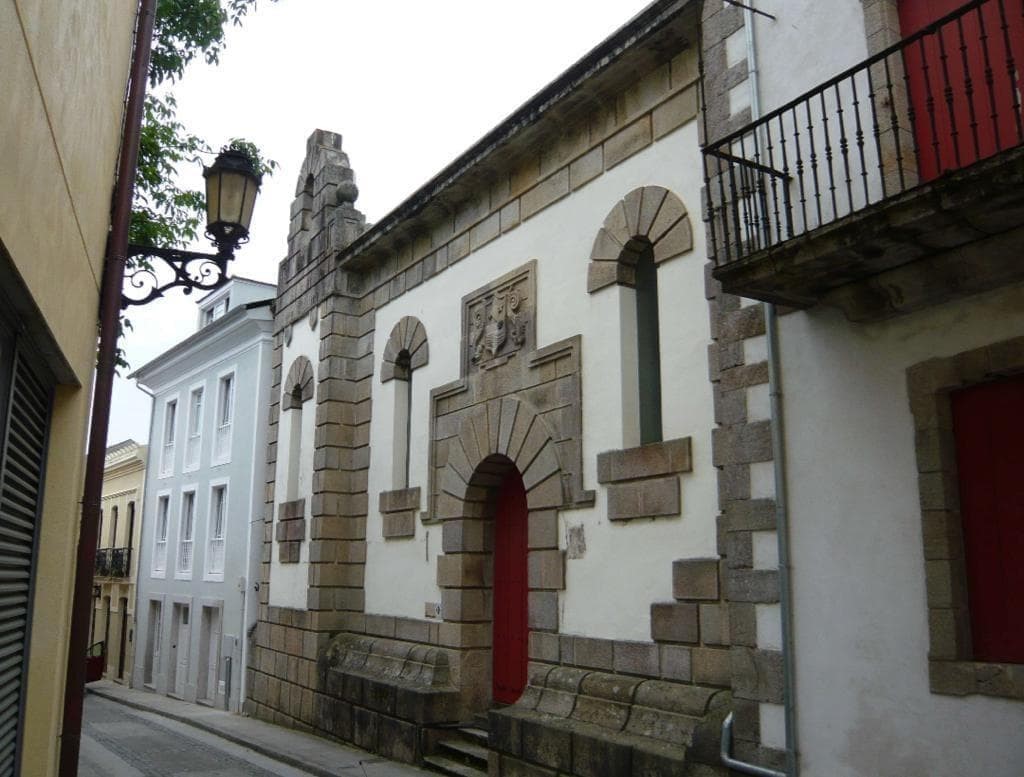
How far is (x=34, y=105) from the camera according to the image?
3439 mm

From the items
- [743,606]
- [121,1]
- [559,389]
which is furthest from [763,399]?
[121,1]

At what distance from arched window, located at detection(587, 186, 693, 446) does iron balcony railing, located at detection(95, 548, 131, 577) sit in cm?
2020

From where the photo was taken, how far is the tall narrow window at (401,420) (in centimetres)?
1171

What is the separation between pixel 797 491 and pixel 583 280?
3378 millimetres

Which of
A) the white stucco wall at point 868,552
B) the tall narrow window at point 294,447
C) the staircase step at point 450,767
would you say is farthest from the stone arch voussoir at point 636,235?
the tall narrow window at point 294,447

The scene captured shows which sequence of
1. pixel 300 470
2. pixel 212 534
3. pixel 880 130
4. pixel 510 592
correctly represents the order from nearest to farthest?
1. pixel 880 130
2. pixel 510 592
3. pixel 300 470
4. pixel 212 534

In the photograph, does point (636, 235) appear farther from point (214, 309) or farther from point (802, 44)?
point (214, 309)

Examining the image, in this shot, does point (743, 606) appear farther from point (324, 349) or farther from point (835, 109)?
point (324, 349)

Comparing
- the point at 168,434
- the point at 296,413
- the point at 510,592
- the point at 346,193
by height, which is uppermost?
the point at 346,193

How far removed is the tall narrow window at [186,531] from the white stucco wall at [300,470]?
704 cm

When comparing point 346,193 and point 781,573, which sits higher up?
point 346,193

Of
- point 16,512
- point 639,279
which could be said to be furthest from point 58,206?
point 639,279

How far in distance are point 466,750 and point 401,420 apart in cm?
410

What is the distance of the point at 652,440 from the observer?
8.09m
